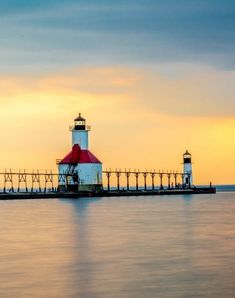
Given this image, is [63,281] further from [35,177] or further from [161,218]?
[35,177]

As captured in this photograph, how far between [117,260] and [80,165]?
211ft

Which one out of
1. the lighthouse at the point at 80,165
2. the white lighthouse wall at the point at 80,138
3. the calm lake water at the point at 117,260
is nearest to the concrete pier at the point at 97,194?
the lighthouse at the point at 80,165

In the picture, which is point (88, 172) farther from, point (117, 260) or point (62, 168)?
point (117, 260)

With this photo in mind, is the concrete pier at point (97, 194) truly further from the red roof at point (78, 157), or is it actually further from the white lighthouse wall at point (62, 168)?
the red roof at point (78, 157)

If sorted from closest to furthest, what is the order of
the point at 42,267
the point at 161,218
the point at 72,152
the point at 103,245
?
the point at 42,267 → the point at 103,245 → the point at 161,218 → the point at 72,152

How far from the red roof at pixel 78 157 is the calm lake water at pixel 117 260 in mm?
44462

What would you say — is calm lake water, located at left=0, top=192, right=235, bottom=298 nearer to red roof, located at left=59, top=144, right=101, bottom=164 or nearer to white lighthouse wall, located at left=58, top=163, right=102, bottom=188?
white lighthouse wall, located at left=58, top=163, right=102, bottom=188

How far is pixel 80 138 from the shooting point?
313 ft

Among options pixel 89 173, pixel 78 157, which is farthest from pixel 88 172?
pixel 78 157

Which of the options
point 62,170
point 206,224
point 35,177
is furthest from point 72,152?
point 206,224

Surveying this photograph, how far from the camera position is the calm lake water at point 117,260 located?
77.0 feet

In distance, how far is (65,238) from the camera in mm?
39469

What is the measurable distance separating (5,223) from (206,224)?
1261 cm

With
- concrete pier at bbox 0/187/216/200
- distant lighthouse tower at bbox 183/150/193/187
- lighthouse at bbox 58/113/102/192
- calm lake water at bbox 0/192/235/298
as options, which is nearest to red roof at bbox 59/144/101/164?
lighthouse at bbox 58/113/102/192
